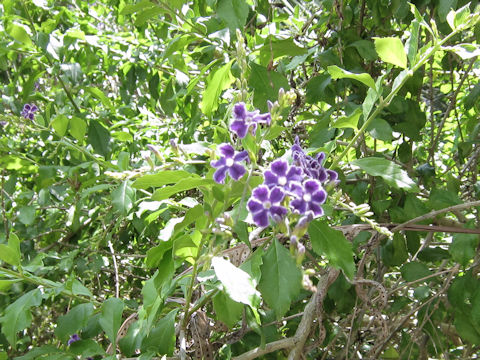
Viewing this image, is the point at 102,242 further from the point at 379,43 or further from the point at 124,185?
the point at 379,43

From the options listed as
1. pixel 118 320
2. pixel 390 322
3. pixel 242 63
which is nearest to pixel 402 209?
pixel 390 322

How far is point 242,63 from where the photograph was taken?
110 centimetres

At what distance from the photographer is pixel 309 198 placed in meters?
0.88

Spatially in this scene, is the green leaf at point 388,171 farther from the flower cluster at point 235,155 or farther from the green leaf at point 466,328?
the green leaf at point 466,328

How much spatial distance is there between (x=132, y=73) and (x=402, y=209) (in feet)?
4.54

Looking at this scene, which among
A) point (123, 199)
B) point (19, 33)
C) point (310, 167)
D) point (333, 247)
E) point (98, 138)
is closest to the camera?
point (310, 167)

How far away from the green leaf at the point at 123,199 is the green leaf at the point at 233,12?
52cm

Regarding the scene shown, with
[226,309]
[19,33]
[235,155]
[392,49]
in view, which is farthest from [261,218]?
[19,33]

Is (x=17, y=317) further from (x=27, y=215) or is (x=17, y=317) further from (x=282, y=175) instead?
(x=27, y=215)

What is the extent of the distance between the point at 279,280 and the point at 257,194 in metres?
0.24

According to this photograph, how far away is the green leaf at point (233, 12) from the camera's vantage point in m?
1.40

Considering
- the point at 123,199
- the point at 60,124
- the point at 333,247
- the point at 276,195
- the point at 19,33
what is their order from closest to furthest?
the point at 276,195 < the point at 333,247 < the point at 123,199 < the point at 60,124 < the point at 19,33

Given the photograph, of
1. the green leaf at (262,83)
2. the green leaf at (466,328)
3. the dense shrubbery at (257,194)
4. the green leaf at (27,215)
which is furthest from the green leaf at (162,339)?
the green leaf at (27,215)

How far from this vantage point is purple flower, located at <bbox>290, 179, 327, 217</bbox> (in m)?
0.87
